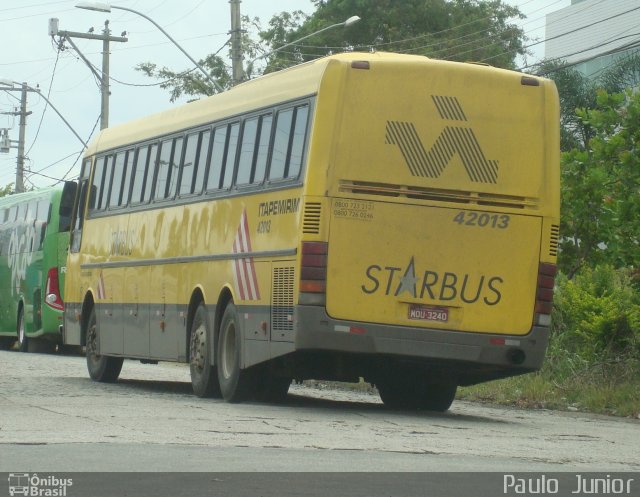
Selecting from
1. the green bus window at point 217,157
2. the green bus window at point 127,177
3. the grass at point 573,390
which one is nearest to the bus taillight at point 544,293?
the grass at point 573,390

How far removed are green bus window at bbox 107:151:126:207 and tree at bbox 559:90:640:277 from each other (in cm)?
614

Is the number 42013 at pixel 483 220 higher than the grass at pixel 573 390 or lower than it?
higher

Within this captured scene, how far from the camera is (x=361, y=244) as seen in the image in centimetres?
1602

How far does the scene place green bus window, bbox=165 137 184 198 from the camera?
20.5 m

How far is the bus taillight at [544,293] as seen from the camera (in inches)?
651

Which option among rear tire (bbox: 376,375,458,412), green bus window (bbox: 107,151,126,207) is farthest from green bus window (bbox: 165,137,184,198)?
rear tire (bbox: 376,375,458,412)

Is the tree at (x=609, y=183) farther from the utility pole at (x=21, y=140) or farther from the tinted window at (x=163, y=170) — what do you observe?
the utility pole at (x=21, y=140)

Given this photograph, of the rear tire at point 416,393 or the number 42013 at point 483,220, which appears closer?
the number 42013 at point 483,220

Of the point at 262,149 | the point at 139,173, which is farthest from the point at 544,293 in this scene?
the point at 139,173

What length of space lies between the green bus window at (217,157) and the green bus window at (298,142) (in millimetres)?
2392

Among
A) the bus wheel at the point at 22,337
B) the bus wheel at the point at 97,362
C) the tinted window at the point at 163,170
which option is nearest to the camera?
the tinted window at the point at 163,170

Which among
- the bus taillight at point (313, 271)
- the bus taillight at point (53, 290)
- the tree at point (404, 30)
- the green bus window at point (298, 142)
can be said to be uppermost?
the tree at point (404, 30)
